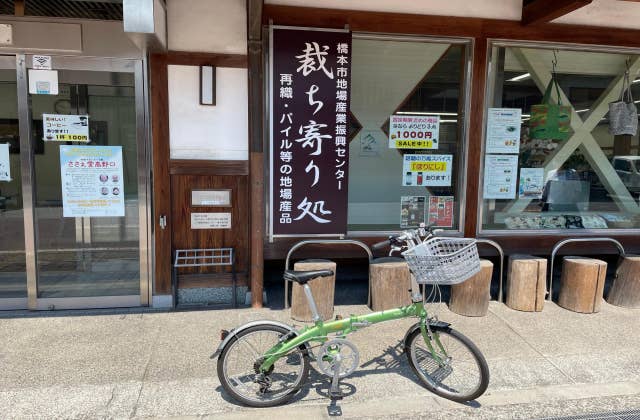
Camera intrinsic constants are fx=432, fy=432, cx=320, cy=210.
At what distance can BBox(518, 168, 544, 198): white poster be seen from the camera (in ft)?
18.8

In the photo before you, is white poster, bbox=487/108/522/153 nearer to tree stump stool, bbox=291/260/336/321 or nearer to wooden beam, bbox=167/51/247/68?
tree stump stool, bbox=291/260/336/321

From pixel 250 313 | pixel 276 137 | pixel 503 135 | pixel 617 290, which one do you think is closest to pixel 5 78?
pixel 276 137

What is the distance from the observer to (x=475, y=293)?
4.67 meters

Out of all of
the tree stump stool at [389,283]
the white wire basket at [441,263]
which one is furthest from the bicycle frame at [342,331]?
the tree stump stool at [389,283]

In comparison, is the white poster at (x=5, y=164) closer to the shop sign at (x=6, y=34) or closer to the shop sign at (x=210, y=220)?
the shop sign at (x=6, y=34)

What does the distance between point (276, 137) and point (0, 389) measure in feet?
10.5

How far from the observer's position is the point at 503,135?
5426 millimetres

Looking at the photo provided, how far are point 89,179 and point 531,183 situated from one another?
5457 millimetres

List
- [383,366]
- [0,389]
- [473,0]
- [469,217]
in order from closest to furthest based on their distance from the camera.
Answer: [0,389] → [383,366] → [473,0] → [469,217]

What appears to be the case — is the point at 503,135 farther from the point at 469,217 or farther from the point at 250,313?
the point at 250,313

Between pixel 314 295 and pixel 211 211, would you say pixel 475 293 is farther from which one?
pixel 211 211

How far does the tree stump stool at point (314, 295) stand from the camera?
448cm

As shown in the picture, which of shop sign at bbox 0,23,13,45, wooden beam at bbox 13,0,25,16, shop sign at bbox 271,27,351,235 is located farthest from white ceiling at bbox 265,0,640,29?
shop sign at bbox 0,23,13,45

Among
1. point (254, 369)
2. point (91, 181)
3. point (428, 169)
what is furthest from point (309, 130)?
point (254, 369)
